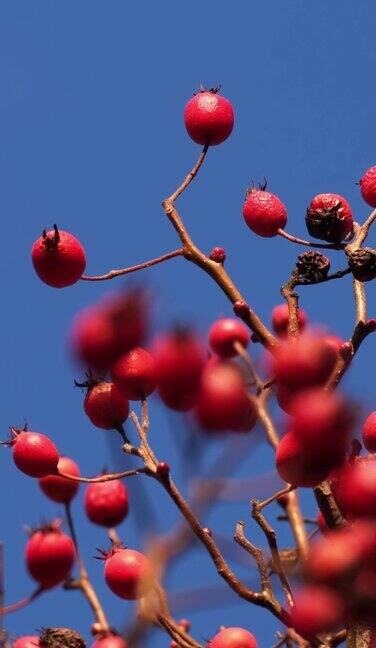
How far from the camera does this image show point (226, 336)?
460 cm

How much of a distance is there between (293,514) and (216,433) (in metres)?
2.75

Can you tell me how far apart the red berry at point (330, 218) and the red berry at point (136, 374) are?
1436 mm

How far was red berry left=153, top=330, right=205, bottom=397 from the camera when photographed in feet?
7.76

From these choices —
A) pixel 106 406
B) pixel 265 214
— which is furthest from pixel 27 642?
pixel 265 214

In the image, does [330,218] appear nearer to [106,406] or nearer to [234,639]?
[106,406]

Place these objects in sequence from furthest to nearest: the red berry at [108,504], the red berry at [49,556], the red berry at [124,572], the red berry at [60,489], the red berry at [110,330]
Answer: the red berry at [60,489]
the red berry at [108,504]
the red berry at [49,556]
the red berry at [124,572]
the red berry at [110,330]

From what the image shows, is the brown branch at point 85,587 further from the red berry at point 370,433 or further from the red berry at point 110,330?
the red berry at point 110,330

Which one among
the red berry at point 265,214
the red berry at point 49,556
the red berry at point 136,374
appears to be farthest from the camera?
the red berry at point 49,556

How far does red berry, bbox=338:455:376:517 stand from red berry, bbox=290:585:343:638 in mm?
236

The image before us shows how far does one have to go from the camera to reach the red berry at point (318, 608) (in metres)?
2.17

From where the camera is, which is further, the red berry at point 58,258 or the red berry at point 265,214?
the red berry at point 265,214

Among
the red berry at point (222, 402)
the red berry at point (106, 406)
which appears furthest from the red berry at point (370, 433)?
the red berry at point (222, 402)

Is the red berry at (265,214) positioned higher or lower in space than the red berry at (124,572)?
higher

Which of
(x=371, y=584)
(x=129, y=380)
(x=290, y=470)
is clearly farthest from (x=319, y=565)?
(x=129, y=380)
